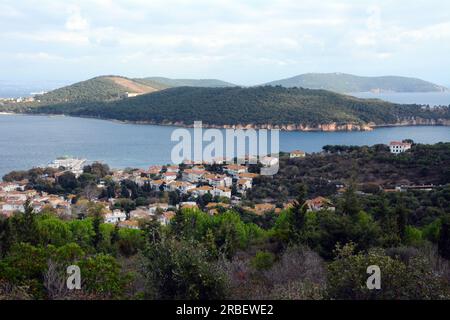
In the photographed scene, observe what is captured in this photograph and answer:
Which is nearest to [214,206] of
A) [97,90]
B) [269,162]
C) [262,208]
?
[262,208]

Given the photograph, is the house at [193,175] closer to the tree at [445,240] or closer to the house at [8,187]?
the house at [8,187]

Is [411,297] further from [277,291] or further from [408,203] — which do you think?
[408,203]

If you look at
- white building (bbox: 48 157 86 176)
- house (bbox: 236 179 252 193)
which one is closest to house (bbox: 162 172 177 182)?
house (bbox: 236 179 252 193)

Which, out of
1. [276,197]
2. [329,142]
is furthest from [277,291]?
[329,142]

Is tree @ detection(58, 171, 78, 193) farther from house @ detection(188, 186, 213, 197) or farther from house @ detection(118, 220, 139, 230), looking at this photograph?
house @ detection(118, 220, 139, 230)

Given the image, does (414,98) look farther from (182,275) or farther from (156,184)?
(182,275)
